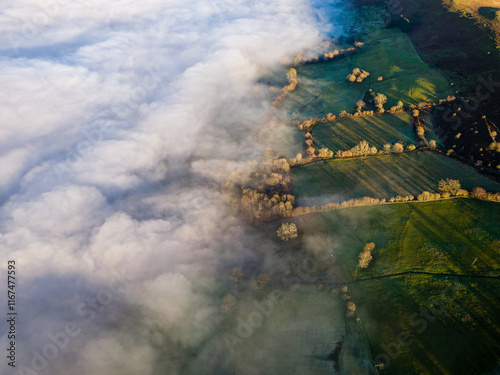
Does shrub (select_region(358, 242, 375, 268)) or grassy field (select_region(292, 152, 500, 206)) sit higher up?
grassy field (select_region(292, 152, 500, 206))

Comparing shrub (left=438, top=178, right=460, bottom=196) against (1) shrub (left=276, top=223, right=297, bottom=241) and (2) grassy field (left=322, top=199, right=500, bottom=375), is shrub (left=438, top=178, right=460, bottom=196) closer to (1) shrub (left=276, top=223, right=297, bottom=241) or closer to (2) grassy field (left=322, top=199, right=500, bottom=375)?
(2) grassy field (left=322, top=199, right=500, bottom=375)

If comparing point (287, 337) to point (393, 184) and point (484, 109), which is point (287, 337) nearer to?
point (393, 184)

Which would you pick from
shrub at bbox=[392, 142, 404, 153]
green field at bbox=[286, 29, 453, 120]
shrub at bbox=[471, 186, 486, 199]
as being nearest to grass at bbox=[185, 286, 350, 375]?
shrub at bbox=[471, 186, 486, 199]

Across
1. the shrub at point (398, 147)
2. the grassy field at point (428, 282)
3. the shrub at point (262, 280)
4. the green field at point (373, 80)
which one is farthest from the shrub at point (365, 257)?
the green field at point (373, 80)

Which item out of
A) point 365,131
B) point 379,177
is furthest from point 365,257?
point 365,131

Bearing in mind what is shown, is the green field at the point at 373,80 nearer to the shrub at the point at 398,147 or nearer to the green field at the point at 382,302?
the shrub at the point at 398,147

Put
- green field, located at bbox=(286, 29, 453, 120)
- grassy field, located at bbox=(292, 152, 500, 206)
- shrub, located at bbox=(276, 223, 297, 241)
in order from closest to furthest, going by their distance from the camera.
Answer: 1. shrub, located at bbox=(276, 223, 297, 241)
2. grassy field, located at bbox=(292, 152, 500, 206)
3. green field, located at bbox=(286, 29, 453, 120)

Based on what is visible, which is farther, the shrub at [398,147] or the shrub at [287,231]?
the shrub at [398,147]
